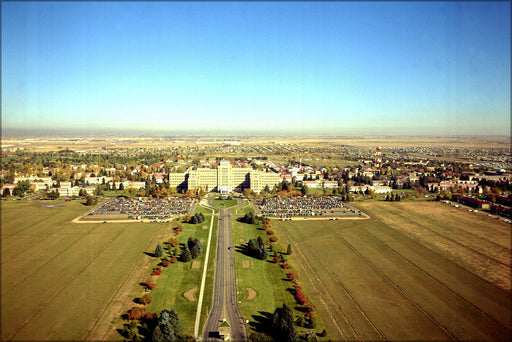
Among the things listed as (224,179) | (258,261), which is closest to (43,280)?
(258,261)

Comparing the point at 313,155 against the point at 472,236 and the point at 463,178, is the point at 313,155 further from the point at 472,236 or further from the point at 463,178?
the point at 472,236

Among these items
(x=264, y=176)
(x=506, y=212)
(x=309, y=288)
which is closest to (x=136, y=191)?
(x=264, y=176)

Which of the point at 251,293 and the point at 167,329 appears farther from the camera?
the point at 251,293

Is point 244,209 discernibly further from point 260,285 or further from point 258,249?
point 260,285

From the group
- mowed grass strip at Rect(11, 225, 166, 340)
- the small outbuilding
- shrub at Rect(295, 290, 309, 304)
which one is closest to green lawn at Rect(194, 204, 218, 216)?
mowed grass strip at Rect(11, 225, 166, 340)

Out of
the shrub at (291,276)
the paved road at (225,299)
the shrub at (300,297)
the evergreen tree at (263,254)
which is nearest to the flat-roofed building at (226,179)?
the paved road at (225,299)

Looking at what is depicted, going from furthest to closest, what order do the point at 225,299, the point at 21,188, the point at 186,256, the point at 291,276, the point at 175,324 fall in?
the point at 21,188, the point at 186,256, the point at 291,276, the point at 225,299, the point at 175,324

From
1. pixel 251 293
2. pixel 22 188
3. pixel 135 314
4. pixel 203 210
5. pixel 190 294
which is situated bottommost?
pixel 251 293
